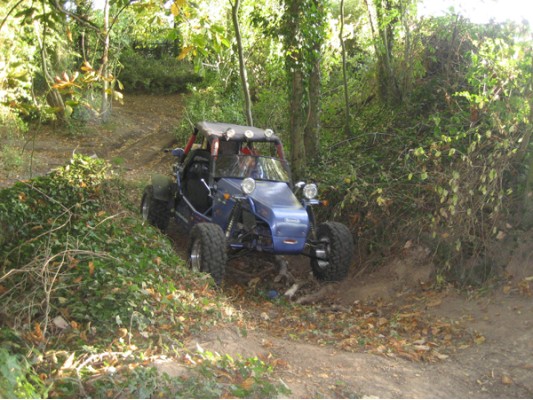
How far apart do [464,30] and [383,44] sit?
5.69 ft

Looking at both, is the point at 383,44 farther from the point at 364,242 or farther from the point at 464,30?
the point at 364,242

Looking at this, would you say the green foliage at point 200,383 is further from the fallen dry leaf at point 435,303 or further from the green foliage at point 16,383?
the fallen dry leaf at point 435,303

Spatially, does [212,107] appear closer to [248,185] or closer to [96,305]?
[248,185]

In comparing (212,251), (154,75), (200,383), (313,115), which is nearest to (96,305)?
(200,383)

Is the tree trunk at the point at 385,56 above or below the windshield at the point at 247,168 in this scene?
above

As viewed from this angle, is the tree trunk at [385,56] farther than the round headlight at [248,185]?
Yes

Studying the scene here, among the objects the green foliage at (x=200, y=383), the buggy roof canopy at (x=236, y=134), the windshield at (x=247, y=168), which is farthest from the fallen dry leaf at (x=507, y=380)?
the buggy roof canopy at (x=236, y=134)

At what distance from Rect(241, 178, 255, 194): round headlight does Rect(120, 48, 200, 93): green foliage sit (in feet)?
75.5

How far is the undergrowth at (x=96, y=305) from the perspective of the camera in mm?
3973

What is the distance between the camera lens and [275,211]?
24.3 feet

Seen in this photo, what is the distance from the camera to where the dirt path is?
15.4 feet

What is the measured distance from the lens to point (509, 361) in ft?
17.3

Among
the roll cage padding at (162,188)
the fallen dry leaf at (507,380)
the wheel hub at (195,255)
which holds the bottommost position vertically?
the fallen dry leaf at (507,380)

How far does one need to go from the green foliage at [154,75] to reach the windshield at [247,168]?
22.0 m
